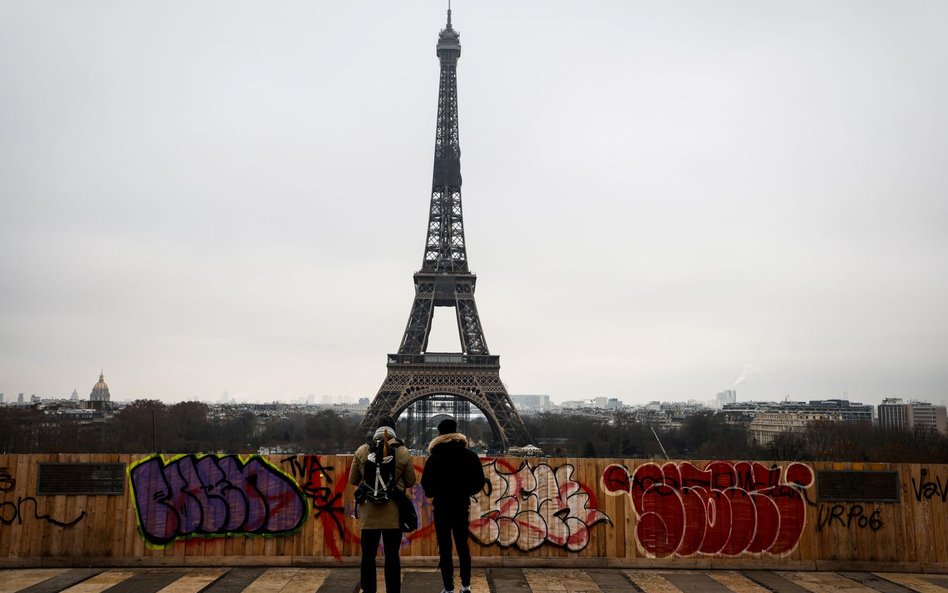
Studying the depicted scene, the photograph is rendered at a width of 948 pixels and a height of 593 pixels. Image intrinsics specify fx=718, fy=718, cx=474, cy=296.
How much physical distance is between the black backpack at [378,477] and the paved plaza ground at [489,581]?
1990mm

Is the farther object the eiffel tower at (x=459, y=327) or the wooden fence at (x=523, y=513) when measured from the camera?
the eiffel tower at (x=459, y=327)

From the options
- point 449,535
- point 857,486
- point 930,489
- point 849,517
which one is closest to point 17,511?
point 449,535

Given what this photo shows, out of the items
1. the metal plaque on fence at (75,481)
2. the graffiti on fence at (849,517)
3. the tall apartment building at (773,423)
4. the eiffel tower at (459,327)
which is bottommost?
the tall apartment building at (773,423)

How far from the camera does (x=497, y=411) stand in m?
61.0

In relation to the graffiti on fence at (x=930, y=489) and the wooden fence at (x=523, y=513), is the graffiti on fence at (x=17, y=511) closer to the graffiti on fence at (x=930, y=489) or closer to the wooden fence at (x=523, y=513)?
the wooden fence at (x=523, y=513)

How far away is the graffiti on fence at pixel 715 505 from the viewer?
1057 centimetres

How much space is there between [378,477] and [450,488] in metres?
0.85

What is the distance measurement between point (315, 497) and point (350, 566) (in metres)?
1.12

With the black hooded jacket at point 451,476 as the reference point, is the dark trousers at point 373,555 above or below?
below

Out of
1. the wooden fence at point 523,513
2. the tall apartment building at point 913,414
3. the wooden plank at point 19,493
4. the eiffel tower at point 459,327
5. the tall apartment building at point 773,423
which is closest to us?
the wooden plank at point 19,493

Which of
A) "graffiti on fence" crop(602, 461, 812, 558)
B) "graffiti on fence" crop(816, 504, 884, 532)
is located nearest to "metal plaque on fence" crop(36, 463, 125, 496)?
"graffiti on fence" crop(602, 461, 812, 558)

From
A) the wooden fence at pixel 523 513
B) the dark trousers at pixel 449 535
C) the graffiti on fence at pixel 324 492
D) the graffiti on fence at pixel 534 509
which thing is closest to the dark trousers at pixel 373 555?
the dark trousers at pixel 449 535

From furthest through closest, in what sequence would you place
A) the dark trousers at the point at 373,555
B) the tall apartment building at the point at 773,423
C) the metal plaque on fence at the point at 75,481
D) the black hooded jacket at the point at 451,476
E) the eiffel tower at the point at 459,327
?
the tall apartment building at the point at 773,423 < the eiffel tower at the point at 459,327 < the metal plaque on fence at the point at 75,481 < the black hooded jacket at the point at 451,476 < the dark trousers at the point at 373,555

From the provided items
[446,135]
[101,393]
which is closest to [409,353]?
[446,135]
